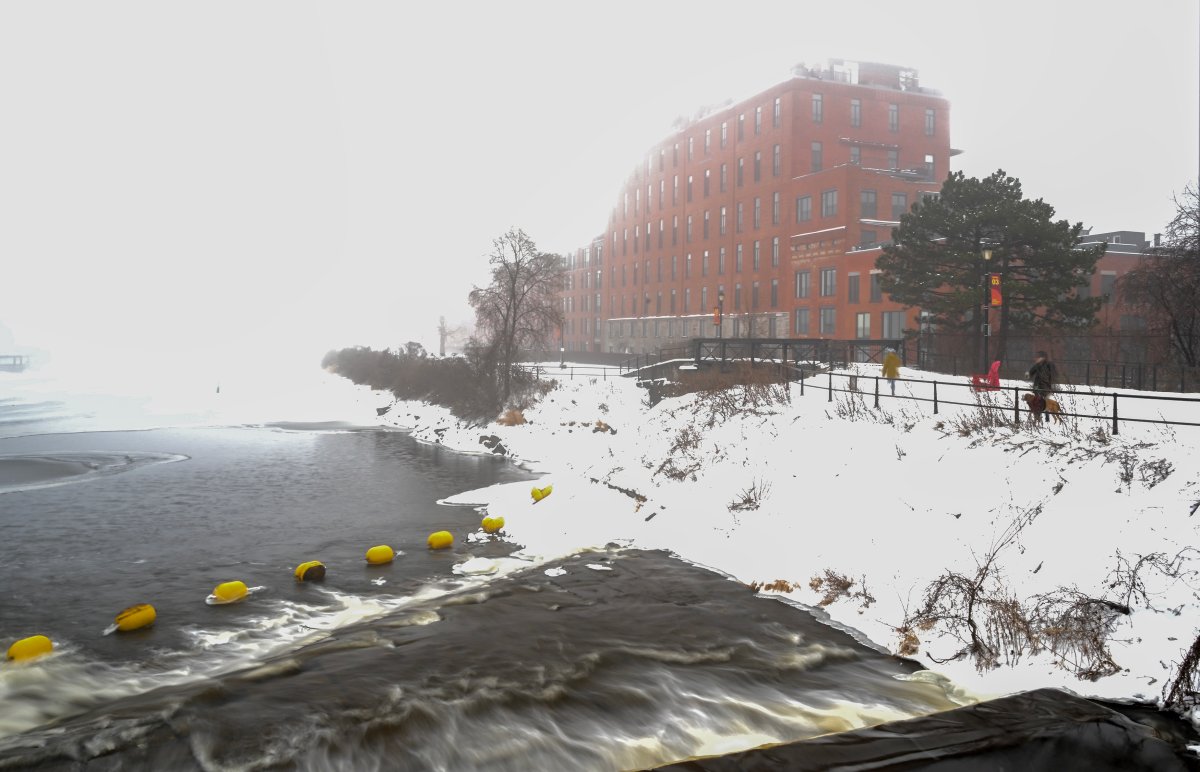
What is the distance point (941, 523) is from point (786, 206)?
56.4 m

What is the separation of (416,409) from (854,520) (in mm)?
39685

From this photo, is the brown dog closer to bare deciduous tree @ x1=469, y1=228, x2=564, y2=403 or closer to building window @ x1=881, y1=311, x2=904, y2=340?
bare deciduous tree @ x1=469, y1=228, x2=564, y2=403

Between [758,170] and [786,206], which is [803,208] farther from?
[758,170]

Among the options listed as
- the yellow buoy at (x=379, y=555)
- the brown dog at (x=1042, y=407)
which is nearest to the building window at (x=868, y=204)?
the brown dog at (x=1042, y=407)

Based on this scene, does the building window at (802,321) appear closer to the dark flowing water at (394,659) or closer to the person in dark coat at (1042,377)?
the person in dark coat at (1042,377)

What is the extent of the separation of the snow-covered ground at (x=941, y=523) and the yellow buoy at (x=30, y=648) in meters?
9.16

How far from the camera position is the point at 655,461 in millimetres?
24594

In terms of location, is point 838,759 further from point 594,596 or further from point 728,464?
point 728,464

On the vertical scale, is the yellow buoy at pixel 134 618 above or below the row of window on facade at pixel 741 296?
below

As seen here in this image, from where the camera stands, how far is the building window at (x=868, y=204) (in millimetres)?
59781

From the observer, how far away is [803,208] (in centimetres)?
6425

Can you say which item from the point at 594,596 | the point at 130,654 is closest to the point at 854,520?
the point at 594,596

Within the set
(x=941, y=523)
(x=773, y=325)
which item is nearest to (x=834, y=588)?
(x=941, y=523)

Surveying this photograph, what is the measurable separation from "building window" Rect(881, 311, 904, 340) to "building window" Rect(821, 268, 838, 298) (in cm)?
636
